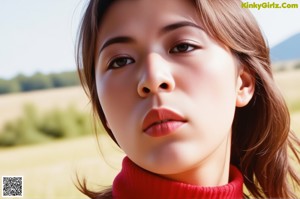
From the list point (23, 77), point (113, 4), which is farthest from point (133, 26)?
point (23, 77)

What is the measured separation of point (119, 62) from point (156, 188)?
262 mm

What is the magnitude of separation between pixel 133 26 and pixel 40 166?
89 cm

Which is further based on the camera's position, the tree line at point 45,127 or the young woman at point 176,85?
the tree line at point 45,127

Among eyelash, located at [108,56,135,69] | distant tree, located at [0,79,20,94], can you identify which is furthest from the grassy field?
eyelash, located at [108,56,135,69]

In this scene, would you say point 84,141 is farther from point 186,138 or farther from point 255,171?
point 186,138

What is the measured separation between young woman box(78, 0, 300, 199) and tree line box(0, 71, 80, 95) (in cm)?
58

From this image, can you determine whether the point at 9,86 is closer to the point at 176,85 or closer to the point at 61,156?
the point at 61,156

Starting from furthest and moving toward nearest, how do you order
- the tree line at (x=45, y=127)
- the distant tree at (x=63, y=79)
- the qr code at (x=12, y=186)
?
the tree line at (x=45, y=127) → the distant tree at (x=63, y=79) → the qr code at (x=12, y=186)

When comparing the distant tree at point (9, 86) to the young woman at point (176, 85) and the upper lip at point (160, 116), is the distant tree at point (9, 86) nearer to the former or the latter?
the young woman at point (176, 85)

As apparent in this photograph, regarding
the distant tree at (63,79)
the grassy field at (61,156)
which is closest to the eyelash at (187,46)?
the grassy field at (61,156)

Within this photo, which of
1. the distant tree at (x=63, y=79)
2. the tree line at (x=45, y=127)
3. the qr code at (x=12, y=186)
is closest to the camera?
the qr code at (x=12, y=186)

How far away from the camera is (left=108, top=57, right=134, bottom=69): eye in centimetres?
94

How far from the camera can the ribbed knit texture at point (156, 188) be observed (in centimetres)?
94


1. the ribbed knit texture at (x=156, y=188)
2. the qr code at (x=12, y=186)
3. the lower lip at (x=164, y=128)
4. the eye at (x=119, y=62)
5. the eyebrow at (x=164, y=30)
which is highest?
the eyebrow at (x=164, y=30)
